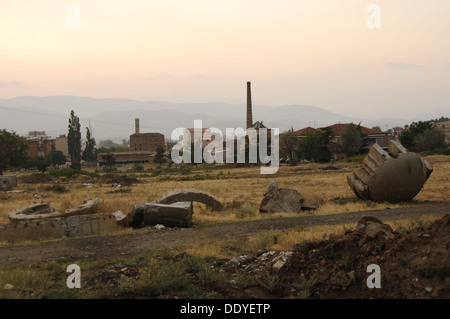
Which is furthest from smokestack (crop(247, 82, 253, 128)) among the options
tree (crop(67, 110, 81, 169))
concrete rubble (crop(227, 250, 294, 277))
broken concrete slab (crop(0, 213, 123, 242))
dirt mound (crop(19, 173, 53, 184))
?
concrete rubble (crop(227, 250, 294, 277))

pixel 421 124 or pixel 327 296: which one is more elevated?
pixel 421 124

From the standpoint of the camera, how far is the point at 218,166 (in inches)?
2456

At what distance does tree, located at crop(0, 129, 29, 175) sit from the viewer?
4981cm

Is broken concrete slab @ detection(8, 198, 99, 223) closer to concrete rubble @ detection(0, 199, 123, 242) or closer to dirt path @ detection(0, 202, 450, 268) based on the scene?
concrete rubble @ detection(0, 199, 123, 242)

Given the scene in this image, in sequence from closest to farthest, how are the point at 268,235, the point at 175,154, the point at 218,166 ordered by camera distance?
the point at 268,235 < the point at 218,166 < the point at 175,154

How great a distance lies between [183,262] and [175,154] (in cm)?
8260

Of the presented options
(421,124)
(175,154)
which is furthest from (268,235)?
(175,154)

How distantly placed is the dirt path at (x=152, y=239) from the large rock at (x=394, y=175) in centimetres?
182

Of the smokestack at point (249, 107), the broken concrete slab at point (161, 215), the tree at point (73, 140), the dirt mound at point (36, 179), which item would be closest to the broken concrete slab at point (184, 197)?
the broken concrete slab at point (161, 215)

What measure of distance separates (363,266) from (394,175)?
1028cm

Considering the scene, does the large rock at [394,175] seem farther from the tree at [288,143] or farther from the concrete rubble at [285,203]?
the tree at [288,143]

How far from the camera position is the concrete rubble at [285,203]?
16.0m
